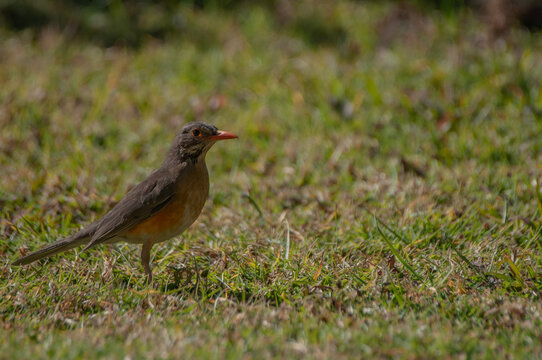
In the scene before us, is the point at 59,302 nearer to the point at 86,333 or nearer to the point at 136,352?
the point at 86,333

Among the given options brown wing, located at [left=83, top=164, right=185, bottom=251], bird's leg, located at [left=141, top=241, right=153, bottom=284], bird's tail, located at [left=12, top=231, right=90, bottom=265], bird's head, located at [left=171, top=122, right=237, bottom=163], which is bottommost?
bird's tail, located at [left=12, top=231, right=90, bottom=265]

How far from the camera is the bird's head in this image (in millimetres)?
5152

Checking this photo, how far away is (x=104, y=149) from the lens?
748 centimetres

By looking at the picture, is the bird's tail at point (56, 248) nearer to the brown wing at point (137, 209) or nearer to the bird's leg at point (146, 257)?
the brown wing at point (137, 209)

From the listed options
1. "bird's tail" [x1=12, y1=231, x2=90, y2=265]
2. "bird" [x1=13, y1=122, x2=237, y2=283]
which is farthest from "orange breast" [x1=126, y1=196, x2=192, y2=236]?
"bird's tail" [x1=12, y1=231, x2=90, y2=265]

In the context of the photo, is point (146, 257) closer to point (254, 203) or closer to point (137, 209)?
point (137, 209)

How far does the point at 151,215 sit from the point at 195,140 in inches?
26.8

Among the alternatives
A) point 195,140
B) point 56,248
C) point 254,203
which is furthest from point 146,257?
A: point 254,203

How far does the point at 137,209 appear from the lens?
4902mm

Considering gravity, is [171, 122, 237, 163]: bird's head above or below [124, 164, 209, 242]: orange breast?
above

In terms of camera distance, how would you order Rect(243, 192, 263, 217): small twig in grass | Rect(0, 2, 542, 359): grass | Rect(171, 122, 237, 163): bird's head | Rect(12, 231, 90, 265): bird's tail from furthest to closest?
Rect(243, 192, 263, 217): small twig in grass → Rect(171, 122, 237, 163): bird's head → Rect(12, 231, 90, 265): bird's tail → Rect(0, 2, 542, 359): grass

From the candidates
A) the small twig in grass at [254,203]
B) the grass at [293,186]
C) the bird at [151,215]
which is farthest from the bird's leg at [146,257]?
the small twig in grass at [254,203]

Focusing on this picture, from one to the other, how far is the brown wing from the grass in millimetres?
267

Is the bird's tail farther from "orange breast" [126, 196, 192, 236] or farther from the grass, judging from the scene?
"orange breast" [126, 196, 192, 236]
